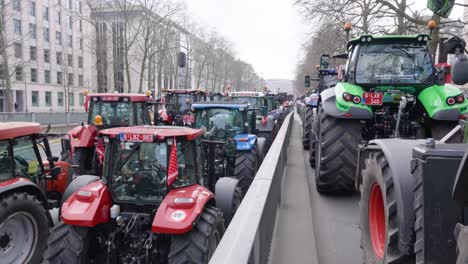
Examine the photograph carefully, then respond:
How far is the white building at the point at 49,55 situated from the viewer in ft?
170

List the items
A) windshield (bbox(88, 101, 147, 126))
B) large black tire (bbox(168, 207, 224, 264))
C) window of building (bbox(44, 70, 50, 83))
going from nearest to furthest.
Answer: large black tire (bbox(168, 207, 224, 264))
windshield (bbox(88, 101, 147, 126))
window of building (bbox(44, 70, 50, 83))

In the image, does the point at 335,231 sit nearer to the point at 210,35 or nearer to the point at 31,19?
the point at 31,19

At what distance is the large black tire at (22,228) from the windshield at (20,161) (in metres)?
0.44

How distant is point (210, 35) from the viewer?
230ft

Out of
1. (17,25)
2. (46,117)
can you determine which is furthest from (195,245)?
(17,25)

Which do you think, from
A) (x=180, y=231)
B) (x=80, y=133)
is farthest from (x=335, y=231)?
(x=80, y=133)

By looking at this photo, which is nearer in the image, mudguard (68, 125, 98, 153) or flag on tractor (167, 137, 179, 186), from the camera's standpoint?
flag on tractor (167, 137, 179, 186)

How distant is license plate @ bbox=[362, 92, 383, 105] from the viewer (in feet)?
18.9

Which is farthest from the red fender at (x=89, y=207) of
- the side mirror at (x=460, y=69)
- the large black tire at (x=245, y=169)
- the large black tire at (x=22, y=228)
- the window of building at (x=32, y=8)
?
the window of building at (x=32, y=8)

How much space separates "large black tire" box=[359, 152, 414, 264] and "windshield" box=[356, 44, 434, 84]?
2863 mm

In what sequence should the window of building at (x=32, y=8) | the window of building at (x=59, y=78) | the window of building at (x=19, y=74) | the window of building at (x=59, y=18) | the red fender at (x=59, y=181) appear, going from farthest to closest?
the window of building at (x=59, y=78) < the window of building at (x=59, y=18) < the window of building at (x=32, y=8) < the window of building at (x=19, y=74) < the red fender at (x=59, y=181)

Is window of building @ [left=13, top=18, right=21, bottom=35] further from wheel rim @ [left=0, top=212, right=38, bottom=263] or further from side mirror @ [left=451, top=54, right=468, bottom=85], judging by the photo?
side mirror @ [left=451, top=54, right=468, bottom=85]

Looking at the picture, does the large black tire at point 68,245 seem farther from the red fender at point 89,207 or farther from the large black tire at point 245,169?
the large black tire at point 245,169

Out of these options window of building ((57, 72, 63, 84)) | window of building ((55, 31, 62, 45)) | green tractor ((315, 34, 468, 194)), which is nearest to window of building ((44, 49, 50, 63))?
window of building ((55, 31, 62, 45))
